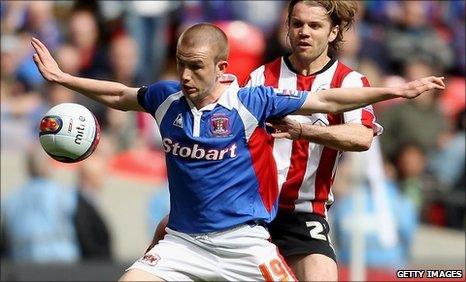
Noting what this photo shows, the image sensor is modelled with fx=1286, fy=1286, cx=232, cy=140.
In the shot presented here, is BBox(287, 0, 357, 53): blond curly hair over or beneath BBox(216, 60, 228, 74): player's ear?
over

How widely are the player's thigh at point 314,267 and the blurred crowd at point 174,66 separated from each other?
5.45 metres

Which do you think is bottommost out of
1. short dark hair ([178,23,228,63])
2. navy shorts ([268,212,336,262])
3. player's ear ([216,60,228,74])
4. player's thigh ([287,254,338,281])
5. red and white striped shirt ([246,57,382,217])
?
player's thigh ([287,254,338,281])

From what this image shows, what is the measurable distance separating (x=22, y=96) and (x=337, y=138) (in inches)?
319

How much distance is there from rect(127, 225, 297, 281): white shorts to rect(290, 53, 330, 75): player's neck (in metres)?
1.24

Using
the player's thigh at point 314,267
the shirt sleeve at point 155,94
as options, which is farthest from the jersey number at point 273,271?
the shirt sleeve at point 155,94

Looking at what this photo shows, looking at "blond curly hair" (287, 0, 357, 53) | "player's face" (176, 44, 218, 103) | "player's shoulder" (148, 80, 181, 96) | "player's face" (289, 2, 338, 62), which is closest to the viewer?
"player's face" (176, 44, 218, 103)

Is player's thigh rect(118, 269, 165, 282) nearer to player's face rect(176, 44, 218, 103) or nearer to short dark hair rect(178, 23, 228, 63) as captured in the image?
player's face rect(176, 44, 218, 103)

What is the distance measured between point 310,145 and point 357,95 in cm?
72

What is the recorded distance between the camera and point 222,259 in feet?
25.4

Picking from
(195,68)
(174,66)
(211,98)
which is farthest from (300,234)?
(174,66)

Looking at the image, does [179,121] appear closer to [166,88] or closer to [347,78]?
[166,88]

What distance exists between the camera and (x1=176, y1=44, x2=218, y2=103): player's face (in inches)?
298

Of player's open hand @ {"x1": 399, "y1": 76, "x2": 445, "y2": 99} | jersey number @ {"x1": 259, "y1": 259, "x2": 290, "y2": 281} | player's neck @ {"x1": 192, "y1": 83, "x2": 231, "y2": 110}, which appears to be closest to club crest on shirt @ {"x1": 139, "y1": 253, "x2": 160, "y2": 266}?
jersey number @ {"x1": 259, "y1": 259, "x2": 290, "y2": 281}

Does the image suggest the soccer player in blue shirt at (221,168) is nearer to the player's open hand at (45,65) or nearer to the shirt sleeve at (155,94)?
the shirt sleeve at (155,94)
